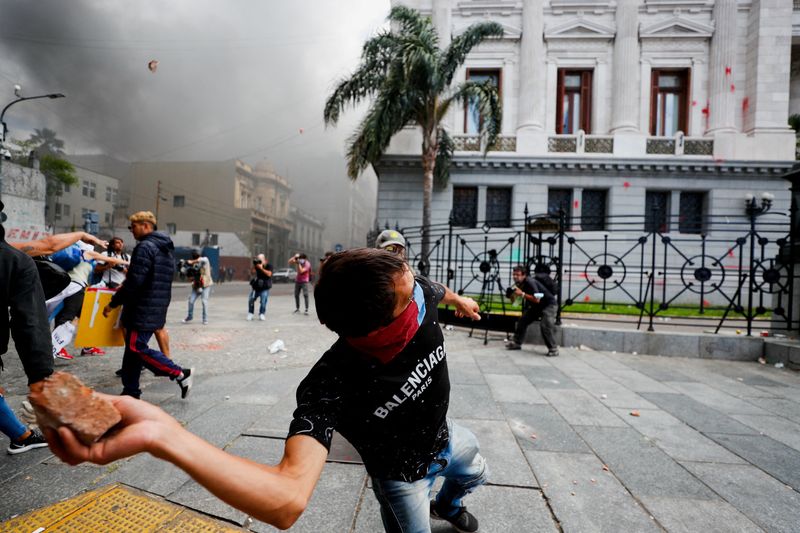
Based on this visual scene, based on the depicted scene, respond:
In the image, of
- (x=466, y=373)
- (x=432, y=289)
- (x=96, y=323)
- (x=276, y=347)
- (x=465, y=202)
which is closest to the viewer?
(x=432, y=289)

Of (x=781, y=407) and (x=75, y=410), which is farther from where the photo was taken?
(x=781, y=407)

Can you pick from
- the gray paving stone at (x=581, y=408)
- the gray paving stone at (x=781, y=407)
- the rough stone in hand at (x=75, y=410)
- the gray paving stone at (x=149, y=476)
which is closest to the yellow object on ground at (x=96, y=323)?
the gray paving stone at (x=149, y=476)

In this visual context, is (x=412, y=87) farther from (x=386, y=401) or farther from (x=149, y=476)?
(x=386, y=401)

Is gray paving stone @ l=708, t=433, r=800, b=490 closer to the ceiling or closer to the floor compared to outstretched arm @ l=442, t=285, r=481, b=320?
closer to the floor

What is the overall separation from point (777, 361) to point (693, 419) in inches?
152

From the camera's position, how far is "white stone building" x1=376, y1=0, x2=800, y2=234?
17297 mm

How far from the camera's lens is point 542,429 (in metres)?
3.46

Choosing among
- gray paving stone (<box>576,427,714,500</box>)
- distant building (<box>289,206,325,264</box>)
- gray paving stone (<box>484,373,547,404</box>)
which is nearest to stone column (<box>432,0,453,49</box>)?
gray paving stone (<box>484,373,547,404</box>)

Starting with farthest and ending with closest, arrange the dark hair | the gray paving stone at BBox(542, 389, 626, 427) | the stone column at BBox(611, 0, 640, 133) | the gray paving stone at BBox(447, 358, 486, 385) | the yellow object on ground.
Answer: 1. the stone column at BBox(611, 0, 640, 133)
2. the gray paving stone at BBox(447, 358, 486, 385)
3. the yellow object on ground
4. the gray paving stone at BBox(542, 389, 626, 427)
5. the dark hair

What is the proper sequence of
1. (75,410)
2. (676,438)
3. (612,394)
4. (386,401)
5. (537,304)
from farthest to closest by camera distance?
(537,304) → (612,394) → (676,438) → (386,401) → (75,410)

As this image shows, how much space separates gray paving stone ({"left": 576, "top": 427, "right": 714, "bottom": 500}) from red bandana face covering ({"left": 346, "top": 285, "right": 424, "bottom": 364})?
7.18 ft

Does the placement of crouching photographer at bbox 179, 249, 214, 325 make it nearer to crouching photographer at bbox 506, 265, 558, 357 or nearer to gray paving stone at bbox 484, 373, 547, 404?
crouching photographer at bbox 506, 265, 558, 357

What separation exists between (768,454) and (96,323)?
236 inches

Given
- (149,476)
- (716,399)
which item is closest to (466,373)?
(716,399)
